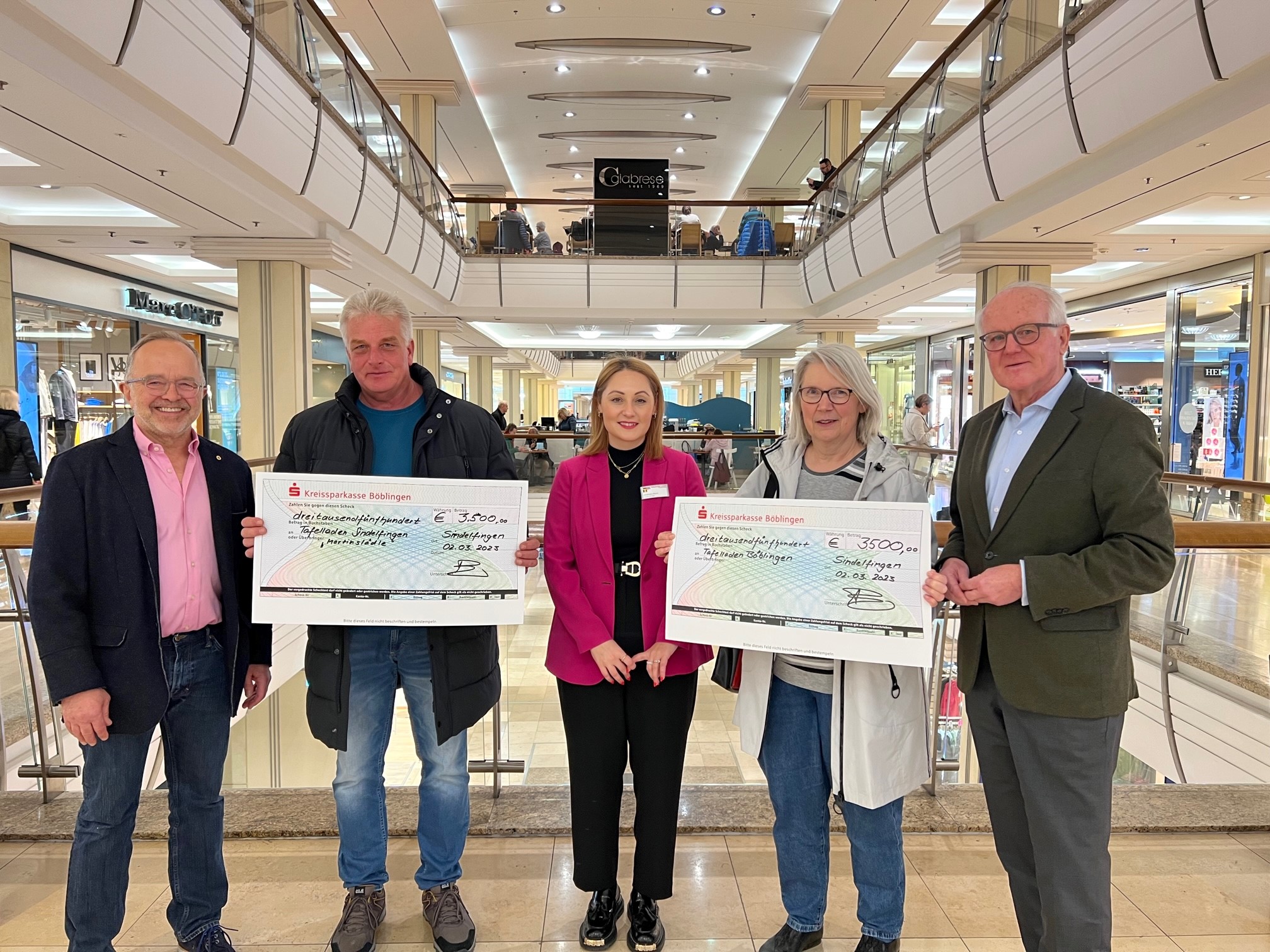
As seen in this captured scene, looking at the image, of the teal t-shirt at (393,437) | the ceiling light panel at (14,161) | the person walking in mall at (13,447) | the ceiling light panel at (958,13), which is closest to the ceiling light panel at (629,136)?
the ceiling light panel at (958,13)

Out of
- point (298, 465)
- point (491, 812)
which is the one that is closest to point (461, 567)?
point (298, 465)

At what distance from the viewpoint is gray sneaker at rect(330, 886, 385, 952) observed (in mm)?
2383

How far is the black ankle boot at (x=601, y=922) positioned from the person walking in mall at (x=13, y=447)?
903 cm

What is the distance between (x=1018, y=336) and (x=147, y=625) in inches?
96.3

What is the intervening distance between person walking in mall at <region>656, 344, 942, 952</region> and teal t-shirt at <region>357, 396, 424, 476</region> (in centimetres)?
87

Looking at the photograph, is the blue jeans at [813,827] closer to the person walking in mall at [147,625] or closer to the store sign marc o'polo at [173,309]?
the person walking in mall at [147,625]

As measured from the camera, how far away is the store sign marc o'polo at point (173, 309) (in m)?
13.7

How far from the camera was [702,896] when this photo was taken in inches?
106

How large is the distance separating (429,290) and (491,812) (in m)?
13.6

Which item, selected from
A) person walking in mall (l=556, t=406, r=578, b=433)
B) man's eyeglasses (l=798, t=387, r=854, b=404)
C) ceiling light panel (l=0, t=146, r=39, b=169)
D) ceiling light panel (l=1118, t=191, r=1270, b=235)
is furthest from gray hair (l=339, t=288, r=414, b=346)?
person walking in mall (l=556, t=406, r=578, b=433)

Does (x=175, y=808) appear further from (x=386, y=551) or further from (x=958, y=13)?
(x=958, y=13)

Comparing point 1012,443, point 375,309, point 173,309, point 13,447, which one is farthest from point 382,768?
point 173,309

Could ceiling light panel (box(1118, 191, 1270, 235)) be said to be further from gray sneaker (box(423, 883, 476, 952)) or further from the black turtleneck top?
gray sneaker (box(423, 883, 476, 952))

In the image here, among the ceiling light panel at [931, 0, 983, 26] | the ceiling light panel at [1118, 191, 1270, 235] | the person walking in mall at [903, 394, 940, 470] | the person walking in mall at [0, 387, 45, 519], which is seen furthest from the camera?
the person walking in mall at [903, 394, 940, 470]
